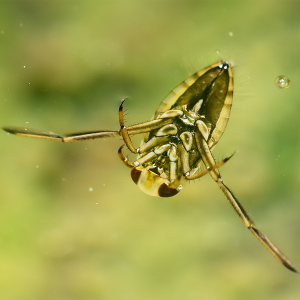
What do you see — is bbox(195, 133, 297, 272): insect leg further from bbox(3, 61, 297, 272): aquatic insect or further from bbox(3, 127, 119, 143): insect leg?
bbox(3, 127, 119, 143): insect leg

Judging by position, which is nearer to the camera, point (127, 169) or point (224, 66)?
point (224, 66)

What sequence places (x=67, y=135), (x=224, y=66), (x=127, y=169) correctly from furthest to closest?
(x=127, y=169)
(x=224, y=66)
(x=67, y=135)

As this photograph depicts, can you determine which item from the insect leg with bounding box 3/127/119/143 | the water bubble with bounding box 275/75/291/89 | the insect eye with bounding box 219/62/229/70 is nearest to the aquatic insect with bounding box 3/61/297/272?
the insect eye with bounding box 219/62/229/70

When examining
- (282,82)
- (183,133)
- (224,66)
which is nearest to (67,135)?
(183,133)

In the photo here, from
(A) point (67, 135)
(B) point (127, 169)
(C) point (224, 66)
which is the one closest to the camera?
(A) point (67, 135)

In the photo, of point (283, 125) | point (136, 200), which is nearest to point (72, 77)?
point (136, 200)

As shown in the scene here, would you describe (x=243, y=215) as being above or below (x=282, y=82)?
below

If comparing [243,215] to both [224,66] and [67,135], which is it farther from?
[67,135]
